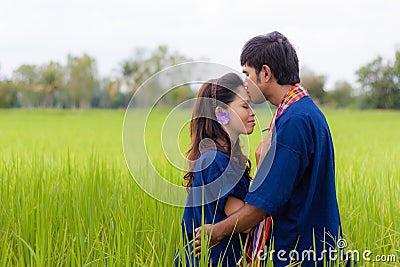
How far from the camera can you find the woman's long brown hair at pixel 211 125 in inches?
71.3

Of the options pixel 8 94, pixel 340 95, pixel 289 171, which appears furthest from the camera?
pixel 8 94

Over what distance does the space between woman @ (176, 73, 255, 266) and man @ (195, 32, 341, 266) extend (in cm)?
7

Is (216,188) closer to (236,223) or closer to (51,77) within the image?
(236,223)

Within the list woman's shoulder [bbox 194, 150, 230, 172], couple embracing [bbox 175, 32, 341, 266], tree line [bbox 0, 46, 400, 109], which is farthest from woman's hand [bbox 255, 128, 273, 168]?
tree line [bbox 0, 46, 400, 109]

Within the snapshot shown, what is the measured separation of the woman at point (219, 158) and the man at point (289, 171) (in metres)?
0.07

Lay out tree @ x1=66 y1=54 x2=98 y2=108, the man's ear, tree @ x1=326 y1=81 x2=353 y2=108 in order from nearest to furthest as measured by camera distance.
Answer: the man's ear, tree @ x1=326 y1=81 x2=353 y2=108, tree @ x1=66 y1=54 x2=98 y2=108

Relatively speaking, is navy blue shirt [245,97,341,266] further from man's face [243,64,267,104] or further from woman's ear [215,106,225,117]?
woman's ear [215,106,225,117]

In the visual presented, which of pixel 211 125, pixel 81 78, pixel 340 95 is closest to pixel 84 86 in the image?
pixel 81 78

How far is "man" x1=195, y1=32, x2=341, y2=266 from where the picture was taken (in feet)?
5.46

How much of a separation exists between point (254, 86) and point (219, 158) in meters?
0.29

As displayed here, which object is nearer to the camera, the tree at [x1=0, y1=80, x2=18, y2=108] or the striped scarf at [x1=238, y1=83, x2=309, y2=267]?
the striped scarf at [x1=238, y1=83, x2=309, y2=267]

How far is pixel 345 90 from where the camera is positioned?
41.8 meters

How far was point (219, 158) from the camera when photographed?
1792 millimetres

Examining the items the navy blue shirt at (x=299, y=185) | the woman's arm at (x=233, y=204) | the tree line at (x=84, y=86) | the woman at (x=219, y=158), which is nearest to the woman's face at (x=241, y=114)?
the woman at (x=219, y=158)
